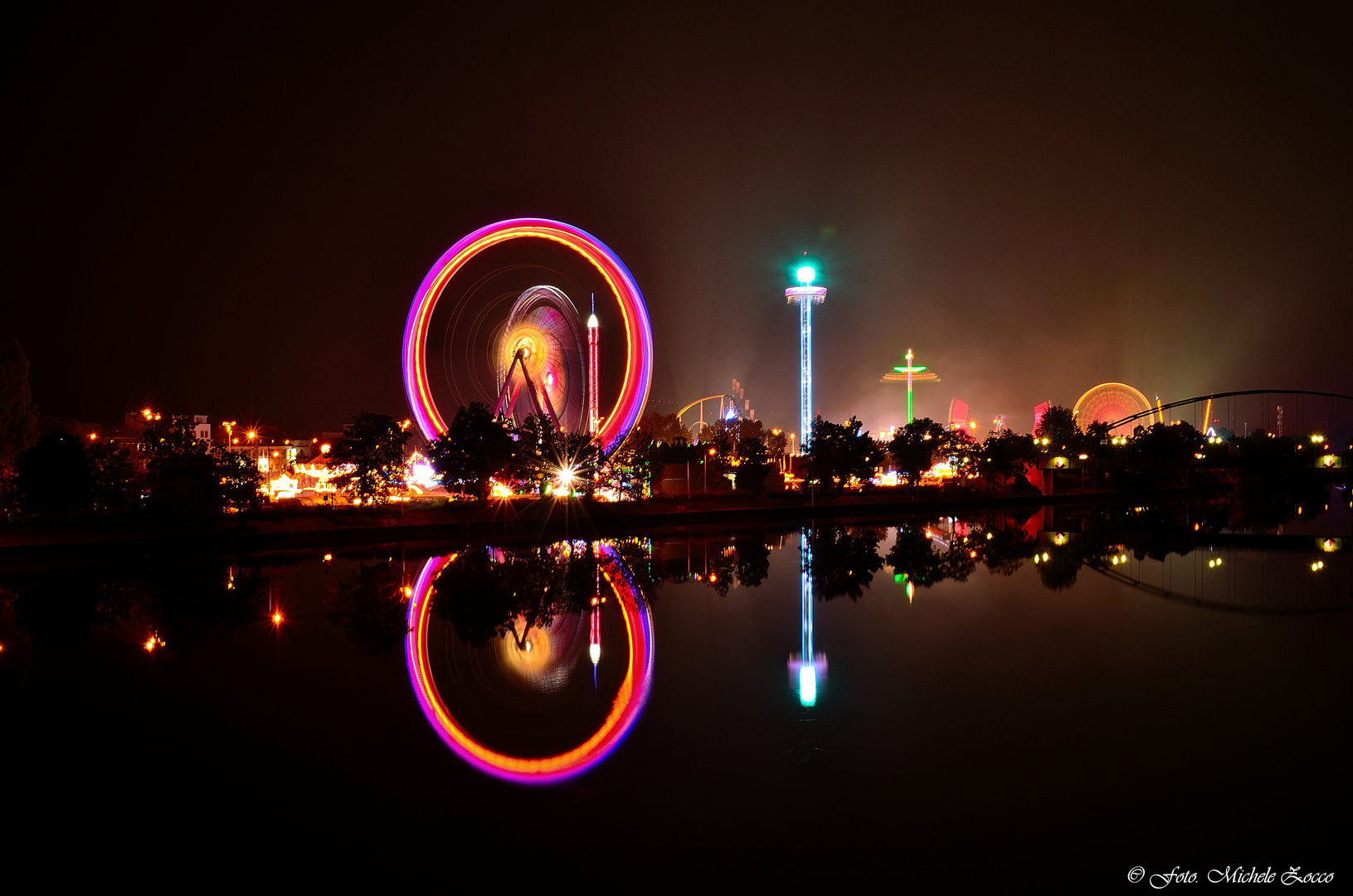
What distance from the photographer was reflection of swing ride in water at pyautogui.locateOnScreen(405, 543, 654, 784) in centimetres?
764

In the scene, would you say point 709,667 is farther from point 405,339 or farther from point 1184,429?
point 1184,429

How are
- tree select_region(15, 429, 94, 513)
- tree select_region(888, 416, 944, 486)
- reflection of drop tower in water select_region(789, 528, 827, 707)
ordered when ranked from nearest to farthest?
reflection of drop tower in water select_region(789, 528, 827, 707), tree select_region(15, 429, 94, 513), tree select_region(888, 416, 944, 486)

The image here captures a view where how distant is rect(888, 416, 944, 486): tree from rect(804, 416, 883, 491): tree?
19.6 ft

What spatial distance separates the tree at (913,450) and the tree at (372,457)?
32418 millimetres

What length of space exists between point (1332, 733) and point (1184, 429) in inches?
4184

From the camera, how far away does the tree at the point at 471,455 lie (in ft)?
107

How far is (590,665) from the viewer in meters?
10.6

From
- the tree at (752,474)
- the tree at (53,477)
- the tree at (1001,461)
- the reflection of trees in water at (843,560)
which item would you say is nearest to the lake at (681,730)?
the reflection of trees in water at (843,560)

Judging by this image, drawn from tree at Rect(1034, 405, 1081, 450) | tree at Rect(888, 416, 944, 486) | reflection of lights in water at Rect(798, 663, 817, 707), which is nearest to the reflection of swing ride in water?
reflection of lights in water at Rect(798, 663, 817, 707)

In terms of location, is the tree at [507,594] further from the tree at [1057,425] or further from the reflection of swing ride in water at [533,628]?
the tree at [1057,425]

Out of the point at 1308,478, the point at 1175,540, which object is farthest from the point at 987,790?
the point at 1308,478

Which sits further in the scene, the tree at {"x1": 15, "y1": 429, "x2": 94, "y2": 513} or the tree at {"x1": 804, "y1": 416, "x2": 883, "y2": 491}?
the tree at {"x1": 804, "y1": 416, "x2": 883, "y2": 491}

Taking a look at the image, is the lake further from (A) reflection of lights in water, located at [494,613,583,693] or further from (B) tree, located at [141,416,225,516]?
(B) tree, located at [141,416,225,516]

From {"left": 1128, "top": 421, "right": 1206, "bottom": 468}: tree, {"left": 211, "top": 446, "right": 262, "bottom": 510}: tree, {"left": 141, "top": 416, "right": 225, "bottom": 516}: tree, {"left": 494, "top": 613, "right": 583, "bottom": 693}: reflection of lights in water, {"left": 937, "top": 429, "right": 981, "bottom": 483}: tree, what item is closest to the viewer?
{"left": 494, "top": 613, "right": 583, "bottom": 693}: reflection of lights in water
